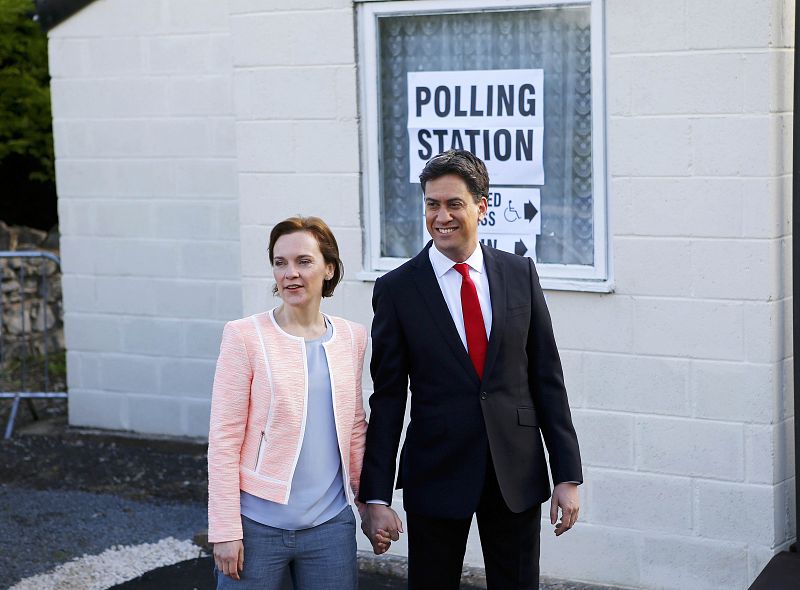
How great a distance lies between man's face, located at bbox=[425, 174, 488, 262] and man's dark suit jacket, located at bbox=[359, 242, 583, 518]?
0.49 ft

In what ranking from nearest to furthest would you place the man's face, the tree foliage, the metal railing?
the man's face → the metal railing → the tree foliage

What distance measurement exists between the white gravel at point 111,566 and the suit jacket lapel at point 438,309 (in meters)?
2.67

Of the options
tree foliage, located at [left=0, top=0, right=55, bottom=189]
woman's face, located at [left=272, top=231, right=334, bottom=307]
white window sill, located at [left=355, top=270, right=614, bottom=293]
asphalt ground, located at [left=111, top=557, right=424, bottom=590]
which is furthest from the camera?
tree foliage, located at [left=0, top=0, right=55, bottom=189]

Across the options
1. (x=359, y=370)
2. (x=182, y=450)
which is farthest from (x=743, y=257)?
(x=182, y=450)

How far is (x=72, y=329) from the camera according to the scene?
9.17m

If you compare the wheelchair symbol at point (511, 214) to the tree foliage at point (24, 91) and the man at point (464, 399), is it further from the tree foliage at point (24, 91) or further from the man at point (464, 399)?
the tree foliage at point (24, 91)

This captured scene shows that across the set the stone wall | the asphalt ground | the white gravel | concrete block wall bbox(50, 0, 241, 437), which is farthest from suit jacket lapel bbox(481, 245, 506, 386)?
the stone wall

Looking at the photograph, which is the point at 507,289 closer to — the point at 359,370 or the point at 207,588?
the point at 359,370

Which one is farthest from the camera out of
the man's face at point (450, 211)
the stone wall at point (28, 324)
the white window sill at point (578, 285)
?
the stone wall at point (28, 324)

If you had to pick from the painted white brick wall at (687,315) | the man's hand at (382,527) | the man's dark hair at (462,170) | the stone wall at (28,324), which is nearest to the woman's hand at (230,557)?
the man's hand at (382,527)

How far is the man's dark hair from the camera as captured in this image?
4.29m

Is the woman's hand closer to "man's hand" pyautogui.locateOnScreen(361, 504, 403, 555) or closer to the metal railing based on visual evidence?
"man's hand" pyautogui.locateOnScreen(361, 504, 403, 555)

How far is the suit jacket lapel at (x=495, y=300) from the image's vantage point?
4.32 m

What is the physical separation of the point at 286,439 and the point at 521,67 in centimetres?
259
